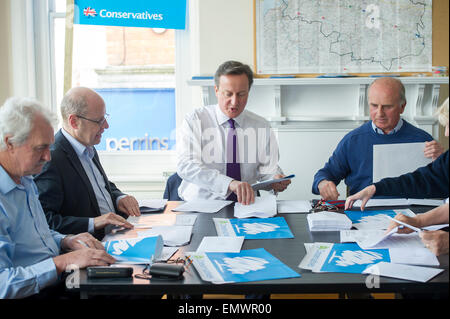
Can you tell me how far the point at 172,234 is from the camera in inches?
65.1

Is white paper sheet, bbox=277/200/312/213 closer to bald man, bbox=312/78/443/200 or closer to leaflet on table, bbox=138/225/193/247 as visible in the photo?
bald man, bbox=312/78/443/200

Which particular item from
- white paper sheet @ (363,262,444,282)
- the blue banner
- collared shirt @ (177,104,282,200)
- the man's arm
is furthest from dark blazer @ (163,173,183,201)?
white paper sheet @ (363,262,444,282)

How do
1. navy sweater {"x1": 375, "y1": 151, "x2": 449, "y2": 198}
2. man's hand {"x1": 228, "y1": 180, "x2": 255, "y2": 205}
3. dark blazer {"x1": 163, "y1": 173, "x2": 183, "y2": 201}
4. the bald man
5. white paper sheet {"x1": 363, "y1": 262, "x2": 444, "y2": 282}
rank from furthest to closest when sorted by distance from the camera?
1. dark blazer {"x1": 163, "y1": 173, "x2": 183, "y2": 201}
2. the bald man
3. man's hand {"x1": 228, "y1": 180, "x2": 255, "y2": 205}
4. navy sweater {"x1": 375, "y1": 151, "x2": 449, "y2": 198}
5. white paper sheet {"x1": 363, "y1": 262, "x2": 444, "y2": 282}

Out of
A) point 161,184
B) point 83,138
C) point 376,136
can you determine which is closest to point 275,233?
point 83,138

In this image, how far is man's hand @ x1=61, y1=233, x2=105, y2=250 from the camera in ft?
4.87

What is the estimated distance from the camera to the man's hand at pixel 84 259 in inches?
51.9

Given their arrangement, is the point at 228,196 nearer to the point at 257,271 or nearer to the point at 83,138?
the point at 83,138

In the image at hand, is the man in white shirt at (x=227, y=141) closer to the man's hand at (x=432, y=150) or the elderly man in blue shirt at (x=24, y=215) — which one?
the man's hand at (x=432, y=150)

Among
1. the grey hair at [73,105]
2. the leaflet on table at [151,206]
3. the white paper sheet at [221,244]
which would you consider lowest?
the white paper sheet at [221,244]

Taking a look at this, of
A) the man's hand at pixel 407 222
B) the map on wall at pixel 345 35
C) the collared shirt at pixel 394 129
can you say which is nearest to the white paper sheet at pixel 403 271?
the man's hand at pixel 407 222

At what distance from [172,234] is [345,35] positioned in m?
2.36

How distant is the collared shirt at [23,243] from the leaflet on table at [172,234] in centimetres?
34

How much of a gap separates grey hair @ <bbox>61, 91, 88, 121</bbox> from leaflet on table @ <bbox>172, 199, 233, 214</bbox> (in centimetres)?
63

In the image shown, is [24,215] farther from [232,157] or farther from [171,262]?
[232,157]
